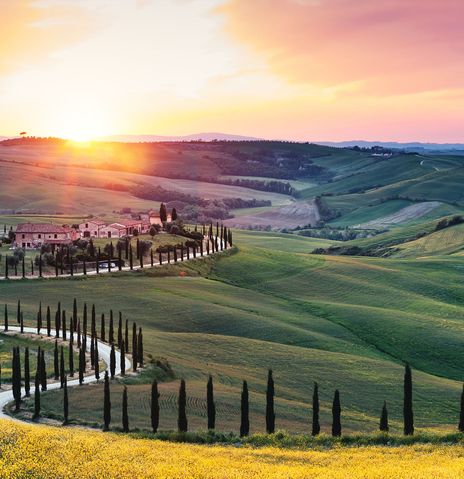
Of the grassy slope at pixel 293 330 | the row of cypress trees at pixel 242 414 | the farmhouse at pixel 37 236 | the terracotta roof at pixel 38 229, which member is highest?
the terracotta roof at pixel 38 229

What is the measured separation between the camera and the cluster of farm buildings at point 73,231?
152m

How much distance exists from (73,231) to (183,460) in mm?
128565

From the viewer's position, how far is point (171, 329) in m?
92.4

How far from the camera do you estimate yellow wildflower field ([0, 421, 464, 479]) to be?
32125 millimetres

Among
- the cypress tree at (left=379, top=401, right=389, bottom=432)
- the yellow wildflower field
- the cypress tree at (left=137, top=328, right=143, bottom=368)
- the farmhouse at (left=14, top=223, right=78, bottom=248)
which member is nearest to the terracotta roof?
the farmhouse at (left=14, top=223, right=78, bottom=248)

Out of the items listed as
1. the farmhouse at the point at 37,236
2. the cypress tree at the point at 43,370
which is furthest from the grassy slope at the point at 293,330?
the farmhouse at the point at 37,236

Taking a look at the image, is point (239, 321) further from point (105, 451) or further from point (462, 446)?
point (105, 451)

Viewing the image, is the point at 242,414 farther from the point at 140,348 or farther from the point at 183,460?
the point at 140,348

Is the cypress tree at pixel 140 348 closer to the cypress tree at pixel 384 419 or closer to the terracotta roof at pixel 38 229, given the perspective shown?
the cypress tree at pixel 384 419

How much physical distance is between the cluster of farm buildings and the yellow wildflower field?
4531 inches

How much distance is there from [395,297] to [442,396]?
56.5 m

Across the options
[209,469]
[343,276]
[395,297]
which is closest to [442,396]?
[209,469]

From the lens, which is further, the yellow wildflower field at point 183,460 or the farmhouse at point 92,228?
the farmhouse at point 92,228

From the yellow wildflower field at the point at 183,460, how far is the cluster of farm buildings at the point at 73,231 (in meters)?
115
